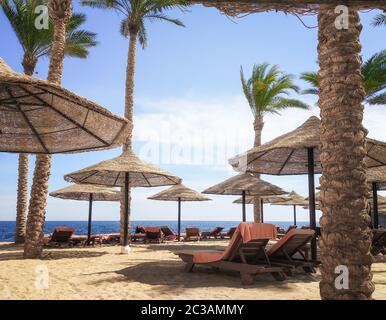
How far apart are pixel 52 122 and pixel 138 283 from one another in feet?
10.4

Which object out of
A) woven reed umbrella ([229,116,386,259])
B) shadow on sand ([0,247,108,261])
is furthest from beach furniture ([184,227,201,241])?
shadow on sand ([0,247,108,261])

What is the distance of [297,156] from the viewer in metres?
11.5

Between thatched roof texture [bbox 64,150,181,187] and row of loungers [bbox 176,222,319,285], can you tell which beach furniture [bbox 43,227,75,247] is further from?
row of loungers [bbox 176,222,319,285]

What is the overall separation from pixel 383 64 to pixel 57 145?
18.0 metres

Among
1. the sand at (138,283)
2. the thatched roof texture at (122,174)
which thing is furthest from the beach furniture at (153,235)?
the sand at (138,283)

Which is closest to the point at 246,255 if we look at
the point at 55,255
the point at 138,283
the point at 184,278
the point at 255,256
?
the point at 255,256

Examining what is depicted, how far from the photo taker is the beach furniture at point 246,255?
658 centimetres

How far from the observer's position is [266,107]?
902 inches

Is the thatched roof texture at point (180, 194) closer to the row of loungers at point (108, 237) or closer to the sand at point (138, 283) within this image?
the row of loungers at point (108, 237)

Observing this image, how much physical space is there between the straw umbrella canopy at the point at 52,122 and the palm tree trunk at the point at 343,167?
130 inches

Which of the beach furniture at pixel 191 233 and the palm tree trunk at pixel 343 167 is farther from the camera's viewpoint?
the beach furniture at pixel 191 233

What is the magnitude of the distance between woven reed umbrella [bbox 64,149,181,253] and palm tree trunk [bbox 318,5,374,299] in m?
7.39

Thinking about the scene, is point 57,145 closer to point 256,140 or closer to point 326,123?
point 326,123
